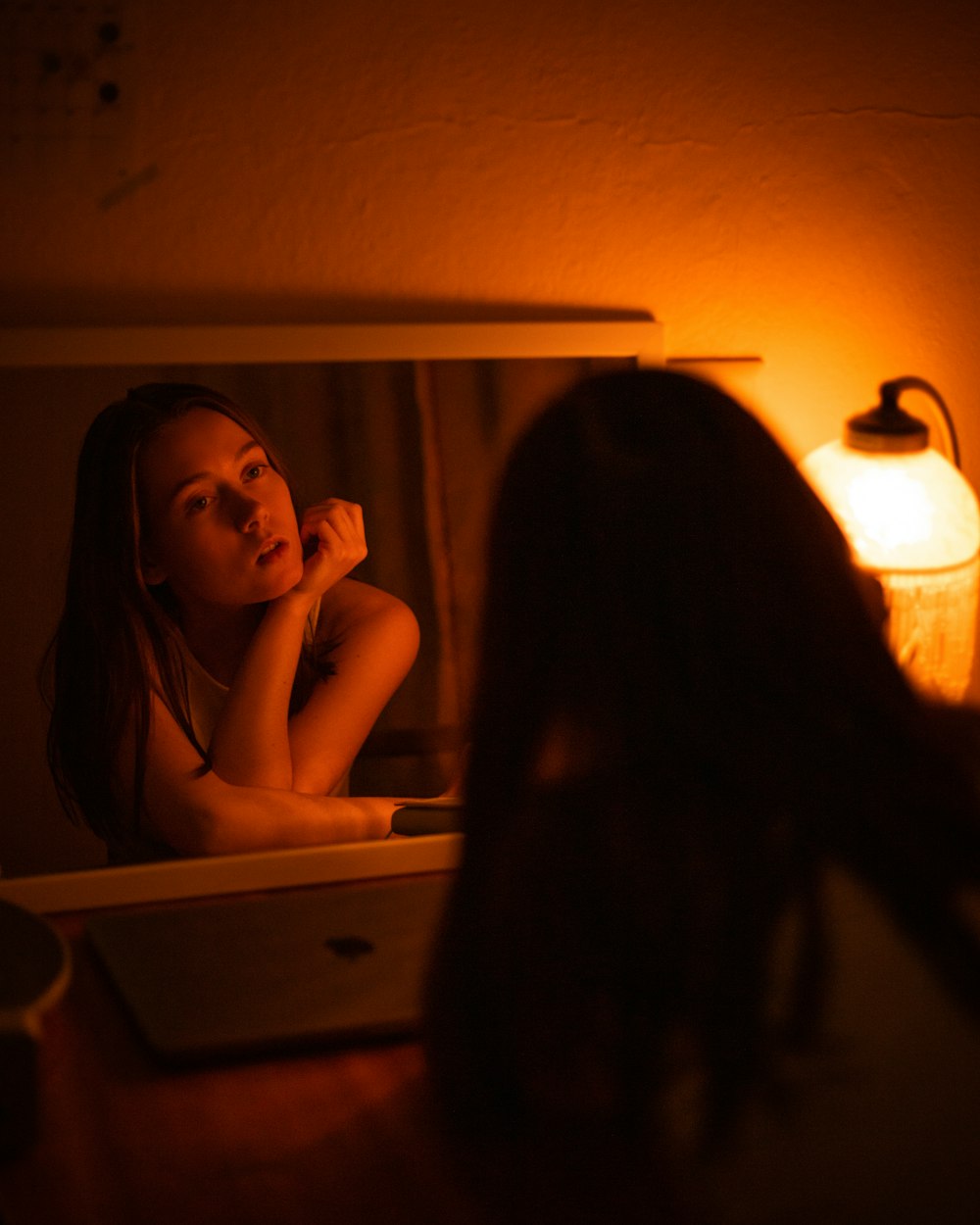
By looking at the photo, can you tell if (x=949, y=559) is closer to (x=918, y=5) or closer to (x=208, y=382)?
(x=918, y=5)

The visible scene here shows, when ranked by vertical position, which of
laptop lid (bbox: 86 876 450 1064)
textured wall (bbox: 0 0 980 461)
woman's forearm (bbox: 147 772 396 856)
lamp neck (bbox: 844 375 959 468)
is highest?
textured wall (bbox: 0 0 980 461)

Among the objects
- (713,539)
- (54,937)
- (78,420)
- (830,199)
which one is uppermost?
(830,199)

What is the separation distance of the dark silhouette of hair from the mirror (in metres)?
0.02

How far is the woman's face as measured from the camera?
3.96ft

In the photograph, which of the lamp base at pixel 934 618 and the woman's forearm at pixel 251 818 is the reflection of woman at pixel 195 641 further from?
the lamp base at pixel 934 618

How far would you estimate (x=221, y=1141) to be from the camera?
2.85 feet

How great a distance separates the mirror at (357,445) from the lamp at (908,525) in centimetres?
23

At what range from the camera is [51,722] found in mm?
1213

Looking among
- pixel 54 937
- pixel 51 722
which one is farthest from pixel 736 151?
pixel 54 937

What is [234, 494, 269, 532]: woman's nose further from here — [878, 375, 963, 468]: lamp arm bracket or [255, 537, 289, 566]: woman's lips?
[878, 375, 963, 468]: lamp arm bracket

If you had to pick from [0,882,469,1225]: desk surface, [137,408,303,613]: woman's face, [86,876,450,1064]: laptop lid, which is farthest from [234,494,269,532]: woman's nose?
[0,882,469,1225]: desk surface

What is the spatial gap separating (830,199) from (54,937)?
1.05 meters

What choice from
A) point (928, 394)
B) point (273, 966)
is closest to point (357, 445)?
point (273, 966)

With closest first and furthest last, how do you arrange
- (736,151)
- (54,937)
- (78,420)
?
1. (54,937)
2. (78,420)
3. (736,151)
